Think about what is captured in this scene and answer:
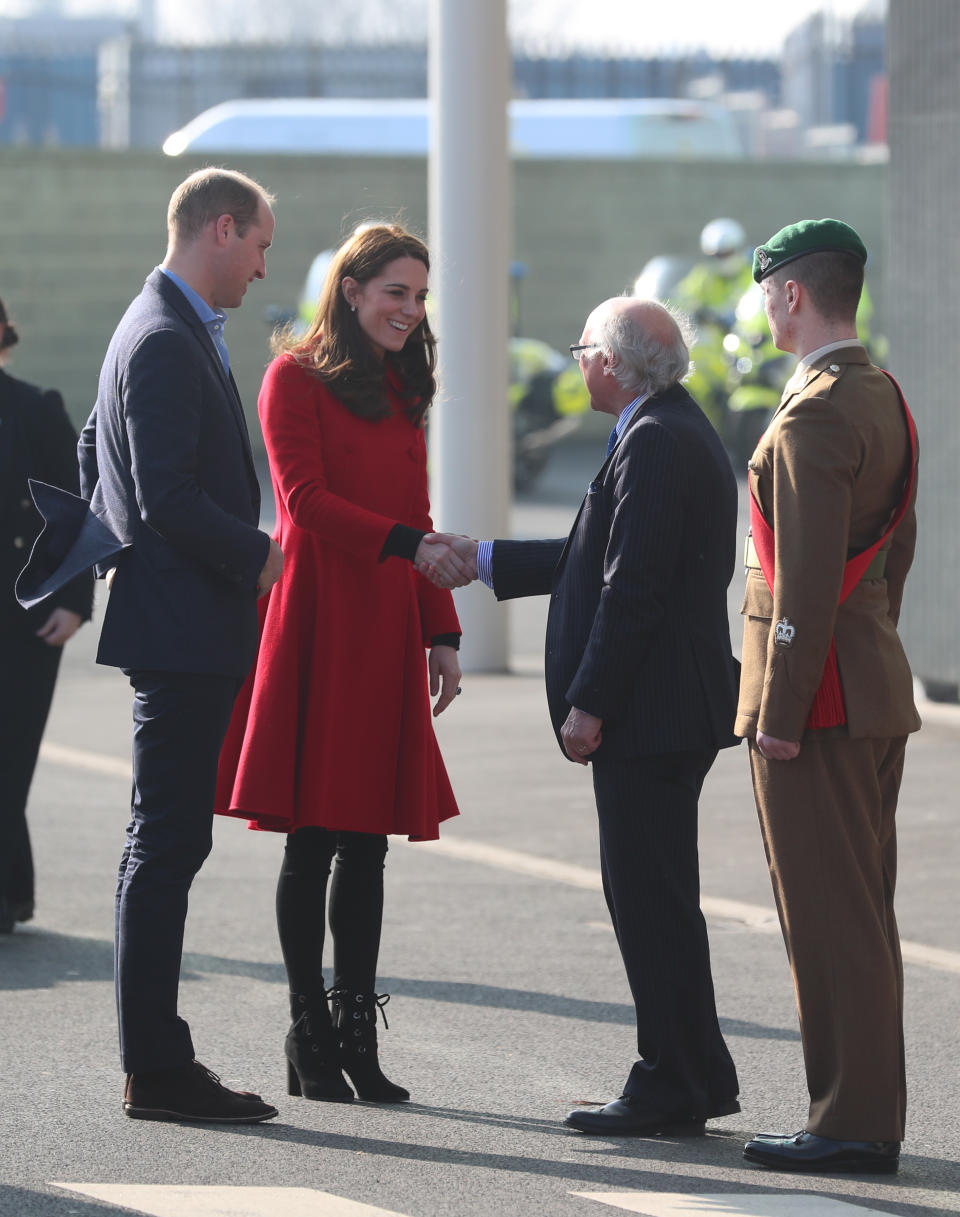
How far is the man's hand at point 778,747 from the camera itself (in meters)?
4.15

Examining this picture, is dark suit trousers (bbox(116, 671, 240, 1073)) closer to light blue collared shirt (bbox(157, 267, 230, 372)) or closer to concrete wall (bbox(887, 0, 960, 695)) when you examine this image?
light blue collared shirt (bbox(157, 267, 230, 372))

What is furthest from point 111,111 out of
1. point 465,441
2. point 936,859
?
point 936,859

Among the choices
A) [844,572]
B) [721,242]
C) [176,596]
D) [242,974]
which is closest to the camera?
[844,572]

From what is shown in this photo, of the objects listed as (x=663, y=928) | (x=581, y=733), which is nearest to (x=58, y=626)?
(x=581, y=733)

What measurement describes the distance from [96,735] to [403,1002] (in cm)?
493

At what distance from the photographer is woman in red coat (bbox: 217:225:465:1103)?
15.3ft

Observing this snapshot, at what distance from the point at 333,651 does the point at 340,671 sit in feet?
0.15

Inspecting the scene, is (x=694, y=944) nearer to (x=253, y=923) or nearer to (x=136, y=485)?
(x=136, y=485)

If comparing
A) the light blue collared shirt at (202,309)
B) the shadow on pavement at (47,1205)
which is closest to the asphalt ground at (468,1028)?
the shadow on pavement at (47,1205)

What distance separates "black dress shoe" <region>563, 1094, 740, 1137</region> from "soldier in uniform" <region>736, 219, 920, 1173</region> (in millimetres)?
223

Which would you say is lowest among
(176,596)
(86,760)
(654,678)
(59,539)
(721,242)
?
(86,760)

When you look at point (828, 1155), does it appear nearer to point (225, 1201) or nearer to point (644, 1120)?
point (644, 1120)

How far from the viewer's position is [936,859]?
24.5ft

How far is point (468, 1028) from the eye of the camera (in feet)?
17.9
